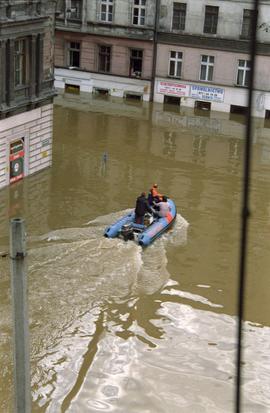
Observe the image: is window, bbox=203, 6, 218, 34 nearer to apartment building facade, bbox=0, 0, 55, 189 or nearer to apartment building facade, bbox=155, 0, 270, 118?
apartment building facade, bbox=155, 0, 270, 118

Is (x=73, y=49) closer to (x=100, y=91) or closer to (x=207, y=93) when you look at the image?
(x=100, y=91)

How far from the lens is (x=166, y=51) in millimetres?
30531

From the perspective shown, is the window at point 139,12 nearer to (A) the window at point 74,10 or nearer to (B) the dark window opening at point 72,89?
(A) the window at point 74,10

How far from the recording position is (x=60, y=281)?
1371cm

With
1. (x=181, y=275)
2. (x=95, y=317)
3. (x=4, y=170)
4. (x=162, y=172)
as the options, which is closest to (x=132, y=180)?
(x=162, y=172)

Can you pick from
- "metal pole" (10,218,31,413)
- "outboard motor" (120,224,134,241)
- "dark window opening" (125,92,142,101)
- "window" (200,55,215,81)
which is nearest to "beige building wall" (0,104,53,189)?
"outboard motor" (120,224,134,241)

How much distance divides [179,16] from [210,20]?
158 cm

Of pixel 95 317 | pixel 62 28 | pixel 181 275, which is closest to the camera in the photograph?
pixel 95 317

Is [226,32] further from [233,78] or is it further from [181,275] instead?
[181,275]

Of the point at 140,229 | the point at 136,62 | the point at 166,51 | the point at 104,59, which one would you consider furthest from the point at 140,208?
the point at 104,59

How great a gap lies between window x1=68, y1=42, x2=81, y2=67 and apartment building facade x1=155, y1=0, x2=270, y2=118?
4.51 m

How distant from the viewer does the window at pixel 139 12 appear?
30203mm

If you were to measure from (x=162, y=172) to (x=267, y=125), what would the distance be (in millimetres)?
8737

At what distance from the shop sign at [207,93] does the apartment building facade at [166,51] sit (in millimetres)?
49
